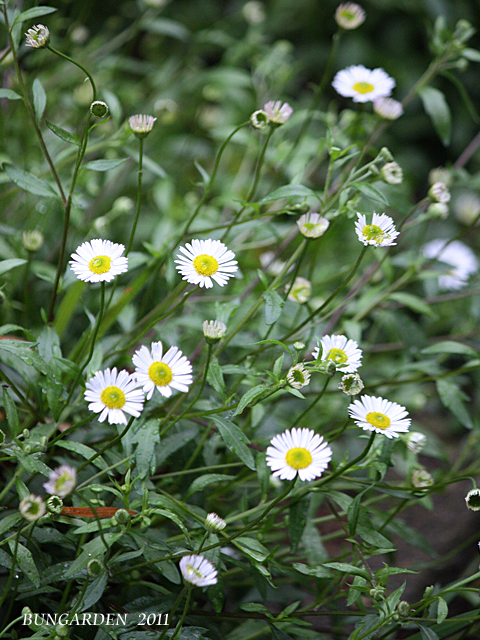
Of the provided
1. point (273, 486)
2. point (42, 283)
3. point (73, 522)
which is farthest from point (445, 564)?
point (42, 283)

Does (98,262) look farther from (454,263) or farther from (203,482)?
(454,263)

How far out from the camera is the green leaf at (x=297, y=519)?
742 millimetres

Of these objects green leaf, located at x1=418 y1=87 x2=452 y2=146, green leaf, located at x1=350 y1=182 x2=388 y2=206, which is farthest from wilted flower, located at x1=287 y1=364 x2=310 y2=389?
green leaf, located at x1=418 y1=87 x2=452 y2=146

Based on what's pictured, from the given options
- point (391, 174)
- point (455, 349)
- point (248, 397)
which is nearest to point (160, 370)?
point (248, 397)

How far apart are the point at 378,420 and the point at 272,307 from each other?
18 cm

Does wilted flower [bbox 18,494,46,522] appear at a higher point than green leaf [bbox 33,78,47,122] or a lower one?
lower

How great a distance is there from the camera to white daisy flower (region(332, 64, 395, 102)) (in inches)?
34.0

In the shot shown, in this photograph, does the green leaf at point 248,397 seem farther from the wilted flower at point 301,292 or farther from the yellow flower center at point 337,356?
the wilted flower at point 301,292

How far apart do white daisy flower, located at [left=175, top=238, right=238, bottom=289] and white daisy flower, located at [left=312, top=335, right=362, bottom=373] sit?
140mm

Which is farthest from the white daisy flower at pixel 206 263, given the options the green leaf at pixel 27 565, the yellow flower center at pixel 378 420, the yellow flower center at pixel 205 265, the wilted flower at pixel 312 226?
the green leaf at pixel 27 565

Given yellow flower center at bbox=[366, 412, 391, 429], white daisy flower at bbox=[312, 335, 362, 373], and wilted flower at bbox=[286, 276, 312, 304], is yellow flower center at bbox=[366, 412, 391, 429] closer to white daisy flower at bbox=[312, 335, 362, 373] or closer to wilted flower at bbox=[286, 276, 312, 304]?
white daisy flower at bbox=[312, 335, 362, 373]

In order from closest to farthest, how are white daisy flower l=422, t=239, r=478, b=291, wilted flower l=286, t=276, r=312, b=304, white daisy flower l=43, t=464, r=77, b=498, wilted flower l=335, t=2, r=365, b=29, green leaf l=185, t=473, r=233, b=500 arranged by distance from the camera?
1. white daisy flower l=43, t=464, r=77, b=498
2. green leaf l=185, t=473, r=233, b=500
3. wilted flower l=286, t=276, r=312, b=304
4. wilted flower l=335, t=2, r=365, b=29
5. white daisy flower l=422, t=239, r=478, b=291

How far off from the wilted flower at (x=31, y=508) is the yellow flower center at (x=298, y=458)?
0.24 metres

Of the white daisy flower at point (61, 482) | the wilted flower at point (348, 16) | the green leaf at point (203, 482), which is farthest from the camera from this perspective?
the wilted flower at point (348, 16)
